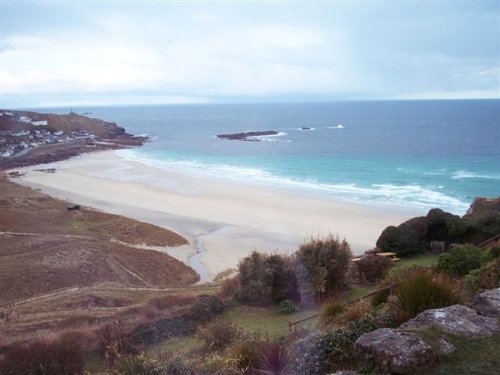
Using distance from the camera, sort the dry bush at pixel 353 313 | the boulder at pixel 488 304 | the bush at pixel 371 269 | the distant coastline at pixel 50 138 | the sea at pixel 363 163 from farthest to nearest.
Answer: the distant coastline at pixel 50 138 < the sea at pixel 363 163 < the bush at pixel 371 269 < the dry bush at pixel 353 313 < the boulder at pixel 488 304

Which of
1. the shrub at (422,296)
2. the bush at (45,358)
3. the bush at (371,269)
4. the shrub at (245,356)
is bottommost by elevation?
the bush at (45,358)

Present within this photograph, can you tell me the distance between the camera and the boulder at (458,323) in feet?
19.5

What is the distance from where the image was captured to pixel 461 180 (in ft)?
157

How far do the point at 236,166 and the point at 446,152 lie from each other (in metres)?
29.5

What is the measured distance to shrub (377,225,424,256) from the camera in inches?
749

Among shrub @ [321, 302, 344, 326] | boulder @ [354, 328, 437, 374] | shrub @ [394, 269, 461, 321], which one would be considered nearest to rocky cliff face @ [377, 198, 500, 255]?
shrub @ [321, 302, 344, 326]

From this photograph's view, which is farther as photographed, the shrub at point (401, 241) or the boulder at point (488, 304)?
the shrub at point (401, 241)

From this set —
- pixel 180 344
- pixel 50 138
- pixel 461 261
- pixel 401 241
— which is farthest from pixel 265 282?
pixel 50 138

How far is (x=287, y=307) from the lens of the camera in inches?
528

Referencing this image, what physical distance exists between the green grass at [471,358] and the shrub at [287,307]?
7.79 meters

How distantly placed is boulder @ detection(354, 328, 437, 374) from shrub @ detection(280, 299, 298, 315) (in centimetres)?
765

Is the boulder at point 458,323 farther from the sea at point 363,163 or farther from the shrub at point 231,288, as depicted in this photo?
the sea at point 363,163

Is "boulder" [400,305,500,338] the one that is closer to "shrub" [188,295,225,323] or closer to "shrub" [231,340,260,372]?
"shrub" [231,340,260,372]

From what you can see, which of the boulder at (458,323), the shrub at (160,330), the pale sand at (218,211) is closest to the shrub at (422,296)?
the boulder at (458,323)
